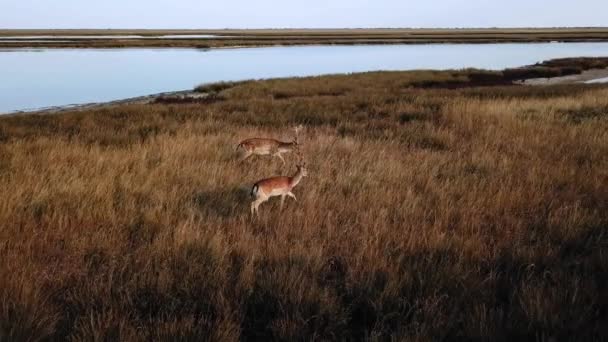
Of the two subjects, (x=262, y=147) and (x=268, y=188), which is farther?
(x=262, y=147)

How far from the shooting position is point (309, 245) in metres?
4.73

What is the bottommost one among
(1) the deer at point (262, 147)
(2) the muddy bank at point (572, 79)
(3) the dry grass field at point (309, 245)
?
(2) the muddy bank at point (572, 79)

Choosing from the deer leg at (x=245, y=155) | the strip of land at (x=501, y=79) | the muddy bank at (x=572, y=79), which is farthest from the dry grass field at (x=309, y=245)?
the muddy bank at (x=572, y=79)

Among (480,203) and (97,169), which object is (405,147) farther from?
(97,169)

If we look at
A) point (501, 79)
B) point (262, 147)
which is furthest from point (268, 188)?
point (501, 79)

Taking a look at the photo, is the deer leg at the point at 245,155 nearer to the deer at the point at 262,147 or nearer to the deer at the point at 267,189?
the deer at the point at 262,147

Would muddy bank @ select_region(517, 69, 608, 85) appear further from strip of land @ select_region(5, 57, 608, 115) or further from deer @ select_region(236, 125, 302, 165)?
deer @ select_region(236, 125, 302, 165)

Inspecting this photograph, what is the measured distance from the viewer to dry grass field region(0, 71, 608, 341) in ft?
11.0

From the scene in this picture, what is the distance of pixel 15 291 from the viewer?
347cm

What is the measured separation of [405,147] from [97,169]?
5.64 metres

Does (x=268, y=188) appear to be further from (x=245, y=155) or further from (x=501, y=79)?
(x=501, y=79)

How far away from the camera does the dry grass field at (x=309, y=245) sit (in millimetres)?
3348

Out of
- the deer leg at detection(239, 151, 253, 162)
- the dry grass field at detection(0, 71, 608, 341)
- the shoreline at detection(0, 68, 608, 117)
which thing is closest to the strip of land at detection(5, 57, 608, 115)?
the shoreline at detection(0, 68, 608, 117)

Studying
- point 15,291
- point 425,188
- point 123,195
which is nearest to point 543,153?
point 425,188
